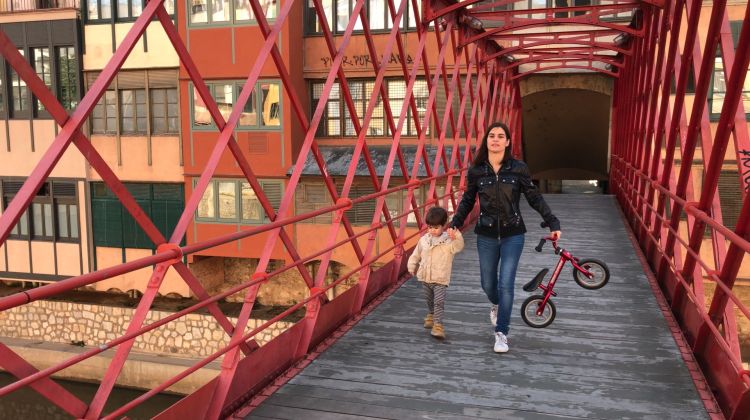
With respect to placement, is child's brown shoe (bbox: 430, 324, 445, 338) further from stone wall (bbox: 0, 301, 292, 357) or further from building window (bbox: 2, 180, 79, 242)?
building window (bbox: 2, 180, 79, 242)

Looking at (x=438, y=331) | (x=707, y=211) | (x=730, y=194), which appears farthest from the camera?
(x=730, y=194)

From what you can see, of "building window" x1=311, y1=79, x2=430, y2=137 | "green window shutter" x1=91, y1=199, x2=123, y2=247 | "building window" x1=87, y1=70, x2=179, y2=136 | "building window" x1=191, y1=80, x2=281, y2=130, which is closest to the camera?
"building window" x1=191, y1=80, x2=281, y2=130

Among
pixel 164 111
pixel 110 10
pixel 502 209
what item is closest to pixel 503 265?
pixel 502 209

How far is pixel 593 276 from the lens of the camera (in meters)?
6.95

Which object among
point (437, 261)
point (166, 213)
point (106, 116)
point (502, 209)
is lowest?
point (166, 213)

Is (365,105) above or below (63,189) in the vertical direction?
above

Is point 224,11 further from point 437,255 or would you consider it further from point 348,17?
point 437,255

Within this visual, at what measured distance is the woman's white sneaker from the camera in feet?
16.5

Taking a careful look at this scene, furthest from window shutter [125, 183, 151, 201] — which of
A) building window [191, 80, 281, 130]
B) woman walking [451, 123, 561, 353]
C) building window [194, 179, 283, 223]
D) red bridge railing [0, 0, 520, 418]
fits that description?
woman walking [451, 123, 561, 353]

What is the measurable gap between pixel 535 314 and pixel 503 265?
3.02 ft

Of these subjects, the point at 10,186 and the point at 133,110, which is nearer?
the point at 133,110

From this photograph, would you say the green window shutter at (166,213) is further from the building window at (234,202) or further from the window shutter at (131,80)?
the window shutter at (131,80)

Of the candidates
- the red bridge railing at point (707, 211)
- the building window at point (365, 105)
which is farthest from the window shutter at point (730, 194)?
the red bridge railing at point (707, 211)

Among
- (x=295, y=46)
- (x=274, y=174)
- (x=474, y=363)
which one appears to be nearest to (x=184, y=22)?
(x=295, y=46)
